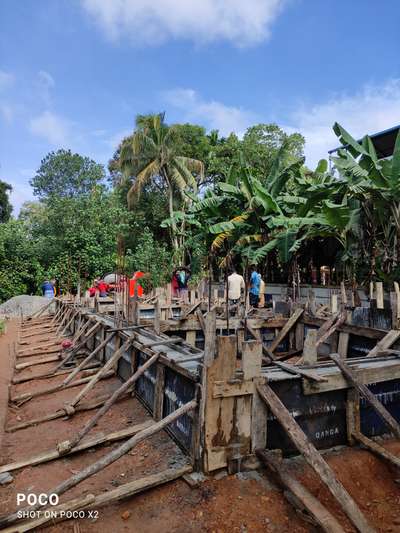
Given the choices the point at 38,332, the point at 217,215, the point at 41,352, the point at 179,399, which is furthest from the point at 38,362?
the point at 217,215

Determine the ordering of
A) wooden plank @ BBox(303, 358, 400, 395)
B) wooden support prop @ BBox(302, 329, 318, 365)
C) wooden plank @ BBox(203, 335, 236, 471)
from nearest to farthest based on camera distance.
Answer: wooden plank @ BBox(203, 335, 236, 471), wooden plank @ BBox(303, 358, 400, 395), wooden support prop @ BBox(302, 329, 318, 365)

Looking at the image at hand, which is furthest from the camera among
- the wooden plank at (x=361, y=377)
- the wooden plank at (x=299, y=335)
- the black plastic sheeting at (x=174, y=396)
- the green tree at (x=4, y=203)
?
the green tree at (x=4, y=203)

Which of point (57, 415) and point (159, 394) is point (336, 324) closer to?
point (159, 394)

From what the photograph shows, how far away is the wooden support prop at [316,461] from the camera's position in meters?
2.76

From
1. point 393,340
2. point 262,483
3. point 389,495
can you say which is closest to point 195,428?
point 262,483

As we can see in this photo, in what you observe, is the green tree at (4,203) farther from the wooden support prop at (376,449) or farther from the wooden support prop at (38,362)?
the wooden support prop at (376,449)

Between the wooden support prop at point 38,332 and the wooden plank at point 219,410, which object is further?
the wooden support prop at point 38,332

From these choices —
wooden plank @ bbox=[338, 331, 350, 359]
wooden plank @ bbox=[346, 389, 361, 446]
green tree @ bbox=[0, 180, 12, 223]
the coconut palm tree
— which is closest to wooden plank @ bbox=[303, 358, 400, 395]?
wooden plank @ bbox=[346, 389, 361, 446]

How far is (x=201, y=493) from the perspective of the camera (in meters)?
3.29

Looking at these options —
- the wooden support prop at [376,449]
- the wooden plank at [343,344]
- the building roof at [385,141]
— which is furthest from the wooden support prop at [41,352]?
the building roof at [385,141]

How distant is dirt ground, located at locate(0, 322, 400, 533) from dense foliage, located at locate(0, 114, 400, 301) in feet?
12.6

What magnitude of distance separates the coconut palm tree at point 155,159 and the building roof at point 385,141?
10227 millimetres

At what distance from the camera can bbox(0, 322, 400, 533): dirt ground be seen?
9.85 ft

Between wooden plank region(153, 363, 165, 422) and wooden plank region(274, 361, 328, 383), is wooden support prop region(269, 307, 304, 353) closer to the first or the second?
wooden plank region(153, 363, 165, 422)
